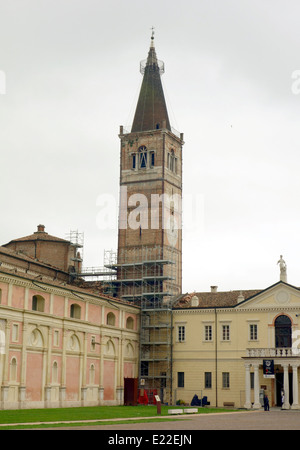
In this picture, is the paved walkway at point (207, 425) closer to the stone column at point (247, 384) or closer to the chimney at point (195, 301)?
the stone column at point (247, 384)

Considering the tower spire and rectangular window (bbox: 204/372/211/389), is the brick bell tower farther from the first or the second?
rectangular window (bbox: 204/372/211/389)

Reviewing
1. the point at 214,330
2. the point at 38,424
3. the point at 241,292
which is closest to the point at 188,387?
the point at 214,330

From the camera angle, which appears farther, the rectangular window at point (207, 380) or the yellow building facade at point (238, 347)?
the rectangular window at point (207, 380)

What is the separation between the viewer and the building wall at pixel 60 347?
4672 cm

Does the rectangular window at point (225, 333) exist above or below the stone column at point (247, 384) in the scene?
above

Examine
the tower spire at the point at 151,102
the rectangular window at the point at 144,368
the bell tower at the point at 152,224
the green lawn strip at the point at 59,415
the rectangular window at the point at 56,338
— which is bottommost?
the green lawn strip at the point at 59,415

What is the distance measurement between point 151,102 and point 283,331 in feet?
101

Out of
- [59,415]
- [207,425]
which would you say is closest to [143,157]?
[59,415]

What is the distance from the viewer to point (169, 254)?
235ft

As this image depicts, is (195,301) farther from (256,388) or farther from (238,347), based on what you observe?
(256,388)

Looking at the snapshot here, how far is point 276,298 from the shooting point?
6194 centimetres

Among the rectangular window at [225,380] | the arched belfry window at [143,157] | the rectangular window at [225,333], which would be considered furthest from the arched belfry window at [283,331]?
the arched belfry window at [143,157]

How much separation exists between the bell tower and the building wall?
108 inches
